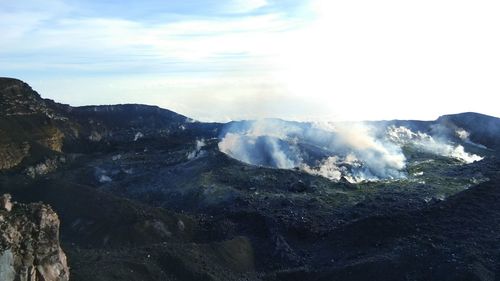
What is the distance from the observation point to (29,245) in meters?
36.0

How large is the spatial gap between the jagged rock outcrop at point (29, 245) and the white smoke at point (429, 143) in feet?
301

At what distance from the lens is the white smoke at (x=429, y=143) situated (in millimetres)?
119438

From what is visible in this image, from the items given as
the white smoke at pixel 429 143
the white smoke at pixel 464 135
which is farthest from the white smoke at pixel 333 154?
the white smoke at pixel 464 135

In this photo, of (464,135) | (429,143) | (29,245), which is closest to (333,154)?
(429,143)

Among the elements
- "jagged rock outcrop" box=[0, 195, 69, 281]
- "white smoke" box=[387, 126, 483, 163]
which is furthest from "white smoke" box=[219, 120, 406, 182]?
"jagged rock outcrop" box=[0, 195, 69, 281]

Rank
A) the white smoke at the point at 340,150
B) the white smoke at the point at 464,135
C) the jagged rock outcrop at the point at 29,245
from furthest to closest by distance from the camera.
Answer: the white smoke at the point at 464,135 → the white smoke at the point at 340,150 → the jagged rock outcrop at the point at 29,245

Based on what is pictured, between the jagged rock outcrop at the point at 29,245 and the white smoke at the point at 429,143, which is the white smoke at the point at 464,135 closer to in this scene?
the white smoke at the point at 429,143

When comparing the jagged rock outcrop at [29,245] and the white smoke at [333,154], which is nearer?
the jagged rock outcrop at [29,245]

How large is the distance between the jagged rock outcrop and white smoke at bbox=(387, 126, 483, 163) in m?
91.9

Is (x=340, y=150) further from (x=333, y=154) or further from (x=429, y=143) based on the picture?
(x=429, y=143)

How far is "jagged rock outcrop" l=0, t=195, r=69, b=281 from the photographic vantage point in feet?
112

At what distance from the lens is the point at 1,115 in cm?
11050

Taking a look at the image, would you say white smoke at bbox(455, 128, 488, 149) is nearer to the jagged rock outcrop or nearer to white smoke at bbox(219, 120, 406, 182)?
white smoke at bbox(219, 120, 406, 182)

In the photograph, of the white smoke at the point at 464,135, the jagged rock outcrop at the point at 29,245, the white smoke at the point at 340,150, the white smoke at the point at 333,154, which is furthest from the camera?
the white smoke at the point at 464,135
